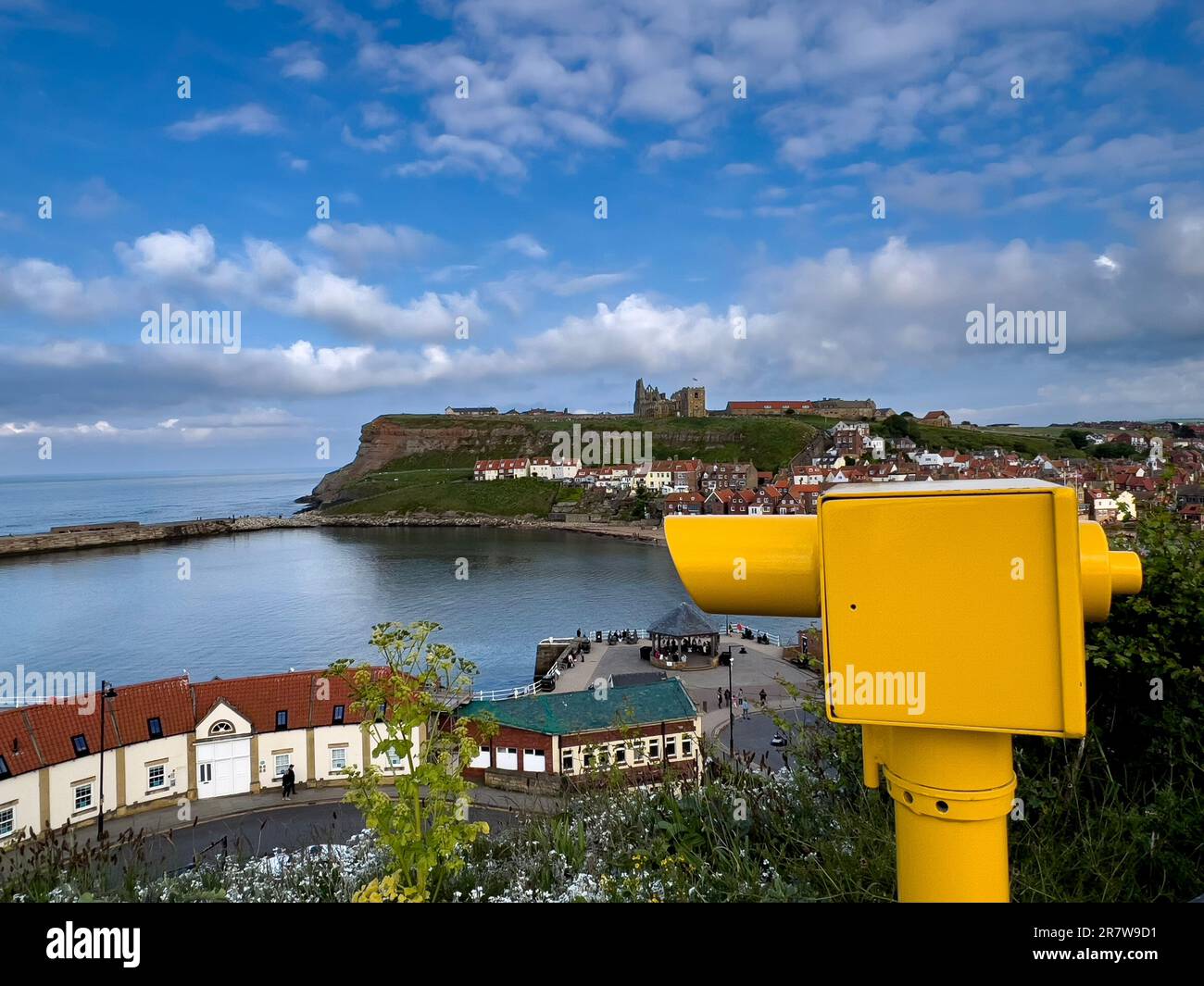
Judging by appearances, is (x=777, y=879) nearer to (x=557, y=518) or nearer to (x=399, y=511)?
(x=557, y=518)

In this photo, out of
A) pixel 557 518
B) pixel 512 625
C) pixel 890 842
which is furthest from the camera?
pixel 557 518

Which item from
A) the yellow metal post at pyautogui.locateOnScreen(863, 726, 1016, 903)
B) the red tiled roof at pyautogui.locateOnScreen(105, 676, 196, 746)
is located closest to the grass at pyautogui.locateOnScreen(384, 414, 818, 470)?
the red tiled roof at pyautogui.locateOnScreen(105, 676, 196, 746)

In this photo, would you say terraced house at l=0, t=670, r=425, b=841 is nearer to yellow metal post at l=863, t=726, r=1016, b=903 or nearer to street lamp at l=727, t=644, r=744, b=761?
street lamp at l=727, t=644, r=744, b=761

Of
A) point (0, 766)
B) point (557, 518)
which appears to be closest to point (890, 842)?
point (0, 766)

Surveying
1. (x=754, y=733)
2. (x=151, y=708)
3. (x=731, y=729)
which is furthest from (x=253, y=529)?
(x=731, y=729)

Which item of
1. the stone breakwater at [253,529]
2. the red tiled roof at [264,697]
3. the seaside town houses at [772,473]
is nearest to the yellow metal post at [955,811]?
the red tiled roof at [264,697]

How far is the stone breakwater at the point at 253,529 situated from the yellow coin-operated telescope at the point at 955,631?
71.8 metres

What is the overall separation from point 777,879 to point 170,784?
2037 centimetres

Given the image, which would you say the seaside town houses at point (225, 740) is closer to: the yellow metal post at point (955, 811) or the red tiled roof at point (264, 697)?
the red tiled roof at point (264, 697)

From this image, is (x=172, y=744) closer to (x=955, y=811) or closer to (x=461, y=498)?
(x=955, y=811)

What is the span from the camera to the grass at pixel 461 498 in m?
101

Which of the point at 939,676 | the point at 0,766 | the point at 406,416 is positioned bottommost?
the point at 0,766

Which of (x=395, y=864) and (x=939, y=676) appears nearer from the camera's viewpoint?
(x=939, y=676)
